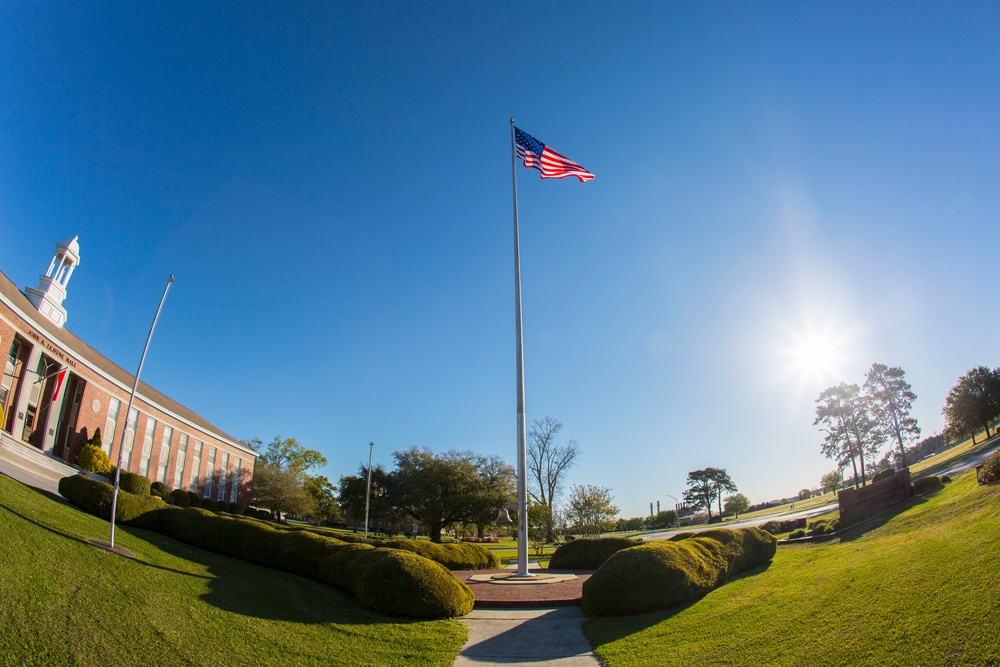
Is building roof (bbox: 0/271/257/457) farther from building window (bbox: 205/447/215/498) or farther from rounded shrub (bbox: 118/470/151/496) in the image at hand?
rounded shrub (bbox: 118/470/151/496)

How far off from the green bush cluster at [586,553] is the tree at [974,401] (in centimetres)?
4573

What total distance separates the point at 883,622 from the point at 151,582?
10.7 meters

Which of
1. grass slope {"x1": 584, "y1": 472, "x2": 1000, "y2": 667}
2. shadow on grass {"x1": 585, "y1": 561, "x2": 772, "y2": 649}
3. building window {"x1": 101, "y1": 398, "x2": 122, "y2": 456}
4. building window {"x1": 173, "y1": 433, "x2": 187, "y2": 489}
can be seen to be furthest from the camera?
building window {"x1": 173, "y1": 433, "x2": 187, "y2": 489}

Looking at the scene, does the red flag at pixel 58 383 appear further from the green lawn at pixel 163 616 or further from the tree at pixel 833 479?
the tree at pixel 833 479

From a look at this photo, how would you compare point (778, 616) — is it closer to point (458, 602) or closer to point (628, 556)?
point (628, 556)

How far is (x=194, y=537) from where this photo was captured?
567 inches

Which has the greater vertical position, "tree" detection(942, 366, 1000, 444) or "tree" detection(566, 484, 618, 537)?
"tree" detection(942, 366, 1000, 444)

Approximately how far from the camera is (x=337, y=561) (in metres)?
11.8

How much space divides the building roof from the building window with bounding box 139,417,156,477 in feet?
5.76

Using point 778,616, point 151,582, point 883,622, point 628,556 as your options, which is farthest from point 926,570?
point 151,582

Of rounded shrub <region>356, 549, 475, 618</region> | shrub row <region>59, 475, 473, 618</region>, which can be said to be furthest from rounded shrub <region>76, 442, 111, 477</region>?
rounded shrub <region>356, 549, 475, 618</region>

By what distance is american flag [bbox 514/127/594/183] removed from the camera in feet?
58.8

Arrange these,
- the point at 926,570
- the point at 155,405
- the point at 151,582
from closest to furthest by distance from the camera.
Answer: the point at 926,570
the point at 151,582
the point at 155,405

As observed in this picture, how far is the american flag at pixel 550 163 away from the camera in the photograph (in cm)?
1792
